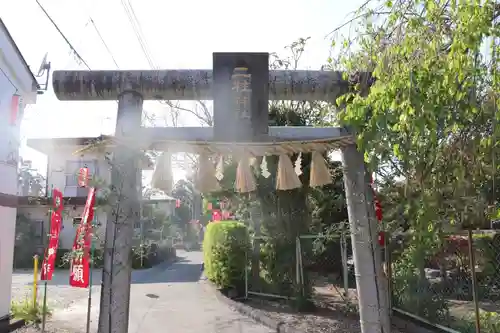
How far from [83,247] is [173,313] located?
568 cm

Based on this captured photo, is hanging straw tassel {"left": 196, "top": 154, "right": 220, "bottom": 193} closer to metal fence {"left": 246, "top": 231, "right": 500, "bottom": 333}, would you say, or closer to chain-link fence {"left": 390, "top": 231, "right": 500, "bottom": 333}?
metal fence {"left": 246, "top": 231, "right": 500, "bottom": 333}

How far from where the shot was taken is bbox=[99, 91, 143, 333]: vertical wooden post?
513 centimetres

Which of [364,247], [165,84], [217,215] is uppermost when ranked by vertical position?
[165,84]

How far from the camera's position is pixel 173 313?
11.9 metres

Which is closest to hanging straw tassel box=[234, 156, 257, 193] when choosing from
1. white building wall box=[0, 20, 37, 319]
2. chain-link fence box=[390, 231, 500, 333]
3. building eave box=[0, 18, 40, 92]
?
chain-link fence box=[390, 231, 500, 333]

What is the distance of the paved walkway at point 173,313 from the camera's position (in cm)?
997

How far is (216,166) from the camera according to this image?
6.09 metres

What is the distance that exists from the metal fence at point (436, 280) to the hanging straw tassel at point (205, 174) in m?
3.42

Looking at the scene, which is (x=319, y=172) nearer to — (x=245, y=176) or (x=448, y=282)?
(x=245, y=176)

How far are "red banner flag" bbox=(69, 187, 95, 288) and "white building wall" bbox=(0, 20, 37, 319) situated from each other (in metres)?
2.06

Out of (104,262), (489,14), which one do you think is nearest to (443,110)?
(489,14)

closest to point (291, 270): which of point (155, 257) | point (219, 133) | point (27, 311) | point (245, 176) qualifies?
point (245, 176)

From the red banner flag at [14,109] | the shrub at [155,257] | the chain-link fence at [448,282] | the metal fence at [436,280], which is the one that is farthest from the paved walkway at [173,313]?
the shrub at [155,257]

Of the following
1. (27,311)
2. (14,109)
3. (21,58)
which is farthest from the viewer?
(21,58)
